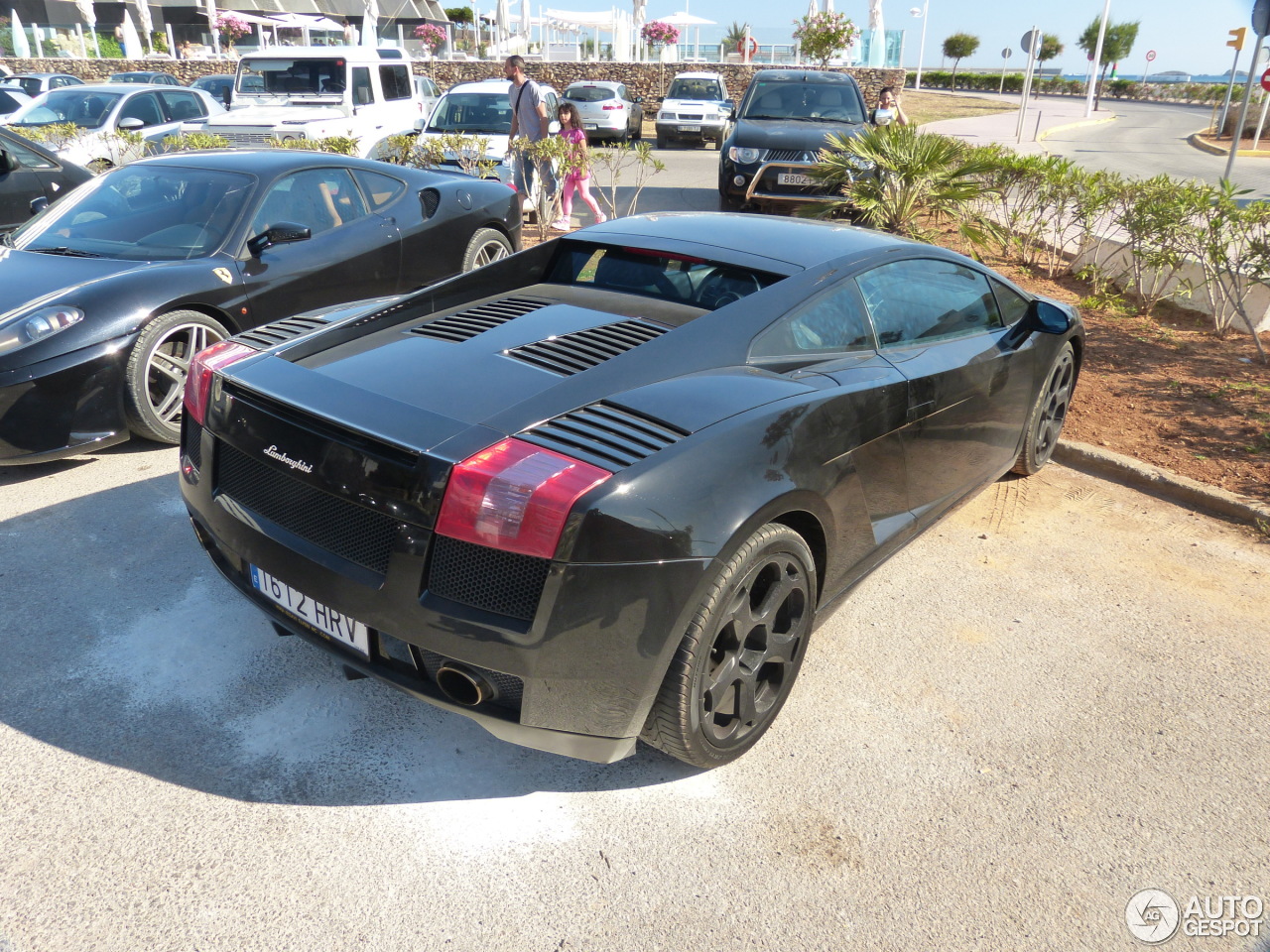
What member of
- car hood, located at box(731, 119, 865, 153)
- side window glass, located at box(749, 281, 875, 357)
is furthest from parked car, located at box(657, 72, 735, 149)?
side window glass, located at box(749, 281, 875, 357)

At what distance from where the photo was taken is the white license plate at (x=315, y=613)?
8.03 ft

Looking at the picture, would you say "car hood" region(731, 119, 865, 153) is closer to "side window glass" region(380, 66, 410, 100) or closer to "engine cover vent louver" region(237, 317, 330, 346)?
"side window glass" region(380, 66, 410, 100)

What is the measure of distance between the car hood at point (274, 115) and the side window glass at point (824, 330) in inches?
433

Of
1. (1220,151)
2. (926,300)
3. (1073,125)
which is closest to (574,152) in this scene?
(926,300)

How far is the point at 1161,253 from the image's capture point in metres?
7.38

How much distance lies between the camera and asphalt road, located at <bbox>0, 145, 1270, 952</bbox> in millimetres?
2225

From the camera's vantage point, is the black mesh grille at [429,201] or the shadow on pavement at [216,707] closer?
the shadow on pavement at [216,707]

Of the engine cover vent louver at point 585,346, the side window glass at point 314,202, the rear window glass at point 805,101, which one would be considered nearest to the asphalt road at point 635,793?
the engine cover vent louver at point 585,346

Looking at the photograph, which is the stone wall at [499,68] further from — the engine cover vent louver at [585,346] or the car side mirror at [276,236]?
the engine cover vent louver at [585,346]

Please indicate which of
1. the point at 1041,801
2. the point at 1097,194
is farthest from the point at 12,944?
the point at 1097,194

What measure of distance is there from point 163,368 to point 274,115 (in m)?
9.21

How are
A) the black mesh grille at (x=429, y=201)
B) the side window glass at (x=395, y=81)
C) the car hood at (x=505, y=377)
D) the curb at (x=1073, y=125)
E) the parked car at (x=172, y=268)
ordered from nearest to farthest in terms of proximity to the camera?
1. the car hood at (x=505, y=377)
2. the parked car at (x=172, y=268)
3. the black mesh grille at (x=429, y=201)
4. the side window glass at (x=395, y=81)
5. the curb at (x=1073, y=125)

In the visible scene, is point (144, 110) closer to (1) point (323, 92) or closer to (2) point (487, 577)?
(1) point (323, 92)

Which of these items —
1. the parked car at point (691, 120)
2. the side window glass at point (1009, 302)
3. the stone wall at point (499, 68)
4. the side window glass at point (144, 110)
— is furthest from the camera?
the stone wall at point (499, 68)
